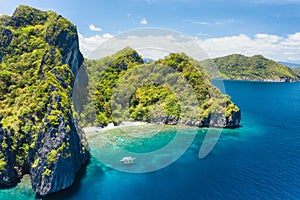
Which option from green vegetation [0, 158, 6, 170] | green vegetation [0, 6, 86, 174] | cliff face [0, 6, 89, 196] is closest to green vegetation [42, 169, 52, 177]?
cliff face [0, 6, 89, 196]

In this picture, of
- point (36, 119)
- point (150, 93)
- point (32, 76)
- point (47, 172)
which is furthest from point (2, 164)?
point (150, 93)

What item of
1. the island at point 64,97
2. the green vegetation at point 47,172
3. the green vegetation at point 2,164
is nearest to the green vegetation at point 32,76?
the island at point 64,97

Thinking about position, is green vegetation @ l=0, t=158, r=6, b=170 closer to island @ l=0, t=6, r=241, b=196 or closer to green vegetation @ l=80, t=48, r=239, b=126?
island @ l=0, t=6, r=241, b=196

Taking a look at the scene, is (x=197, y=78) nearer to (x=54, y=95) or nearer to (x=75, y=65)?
(x=75, y=65)

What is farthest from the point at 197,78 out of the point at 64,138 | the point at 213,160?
the point at 64,138

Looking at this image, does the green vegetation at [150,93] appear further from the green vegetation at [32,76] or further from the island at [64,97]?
the green vegetation at [32,76]
